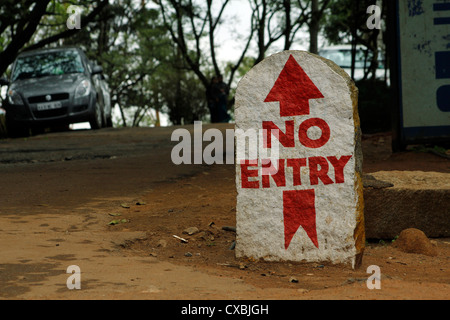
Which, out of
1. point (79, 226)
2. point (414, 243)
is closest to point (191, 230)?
point (79, 226)

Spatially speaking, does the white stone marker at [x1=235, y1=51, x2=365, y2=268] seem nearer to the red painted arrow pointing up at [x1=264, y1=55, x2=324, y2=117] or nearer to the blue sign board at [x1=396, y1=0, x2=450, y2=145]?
the red painted arrow pointing up at [x1=264, y1=55, x2=324, y2=117]

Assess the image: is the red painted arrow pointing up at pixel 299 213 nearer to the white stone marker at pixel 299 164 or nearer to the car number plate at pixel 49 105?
the white stone marker at pixel 299 164

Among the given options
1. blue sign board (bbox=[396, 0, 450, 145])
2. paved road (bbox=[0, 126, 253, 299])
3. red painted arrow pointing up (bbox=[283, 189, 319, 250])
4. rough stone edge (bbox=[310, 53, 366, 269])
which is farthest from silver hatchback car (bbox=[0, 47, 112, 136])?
→ rough stone edge (bbox=[310, 53, 366, 269])

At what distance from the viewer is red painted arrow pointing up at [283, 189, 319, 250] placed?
166 inches

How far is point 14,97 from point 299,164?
11.5 m

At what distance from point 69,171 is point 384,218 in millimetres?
4196

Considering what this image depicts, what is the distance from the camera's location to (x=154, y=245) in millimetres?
4781

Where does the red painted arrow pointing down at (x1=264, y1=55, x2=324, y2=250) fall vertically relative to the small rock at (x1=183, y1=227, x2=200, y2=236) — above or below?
above

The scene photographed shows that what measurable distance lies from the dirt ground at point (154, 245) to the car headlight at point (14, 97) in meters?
6.29

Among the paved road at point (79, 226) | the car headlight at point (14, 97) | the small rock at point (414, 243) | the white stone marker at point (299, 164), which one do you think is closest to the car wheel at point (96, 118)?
the car headlight at point (14, 97)

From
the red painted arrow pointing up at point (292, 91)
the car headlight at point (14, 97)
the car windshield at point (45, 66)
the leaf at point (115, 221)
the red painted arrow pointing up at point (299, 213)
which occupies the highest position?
the car windshield at point (45, 66)

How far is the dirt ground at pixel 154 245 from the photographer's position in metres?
3.27

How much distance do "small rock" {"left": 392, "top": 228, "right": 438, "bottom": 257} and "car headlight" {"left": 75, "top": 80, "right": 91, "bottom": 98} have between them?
1059cm

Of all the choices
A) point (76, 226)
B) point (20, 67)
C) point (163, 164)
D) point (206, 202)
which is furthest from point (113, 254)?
point (20, 67)
